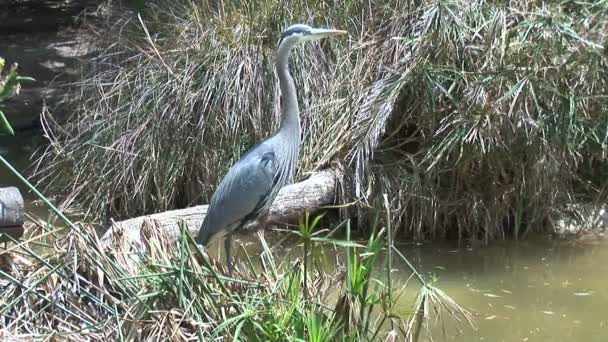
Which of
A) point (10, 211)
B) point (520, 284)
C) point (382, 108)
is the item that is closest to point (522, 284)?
point (520, 284)

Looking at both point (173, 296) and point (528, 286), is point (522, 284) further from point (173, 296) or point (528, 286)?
point (173, 296)

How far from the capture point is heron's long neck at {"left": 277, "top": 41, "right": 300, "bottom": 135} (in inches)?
230

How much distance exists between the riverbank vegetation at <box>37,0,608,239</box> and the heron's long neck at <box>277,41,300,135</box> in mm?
1236

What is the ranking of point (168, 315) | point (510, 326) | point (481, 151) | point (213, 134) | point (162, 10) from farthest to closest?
point (162, 10) < point (213, 134) < point (481, 151) < point (510, 326) < point (168, 315)

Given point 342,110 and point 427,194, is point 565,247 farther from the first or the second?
point 342,110

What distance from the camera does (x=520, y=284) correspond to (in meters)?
6.29

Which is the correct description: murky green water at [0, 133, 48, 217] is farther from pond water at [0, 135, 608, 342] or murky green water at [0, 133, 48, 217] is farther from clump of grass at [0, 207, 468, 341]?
clump of grass at [0, 207, 468, 341]

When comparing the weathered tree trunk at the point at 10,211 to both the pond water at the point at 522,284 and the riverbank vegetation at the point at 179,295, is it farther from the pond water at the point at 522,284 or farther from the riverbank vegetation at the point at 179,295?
the pond water at the point at 522,284

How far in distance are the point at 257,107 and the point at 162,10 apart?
4.54 ft

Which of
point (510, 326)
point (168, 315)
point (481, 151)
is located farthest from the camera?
point (481, 151)

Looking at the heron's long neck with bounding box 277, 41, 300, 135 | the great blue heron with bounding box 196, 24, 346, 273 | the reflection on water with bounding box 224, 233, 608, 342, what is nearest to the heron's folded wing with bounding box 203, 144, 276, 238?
the great blue heron with bounding box 196, 24, 346, 273

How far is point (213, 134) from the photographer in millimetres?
7402

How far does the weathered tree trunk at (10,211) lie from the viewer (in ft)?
13.0

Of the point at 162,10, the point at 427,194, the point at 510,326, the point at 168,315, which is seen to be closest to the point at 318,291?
the point at 168,315
